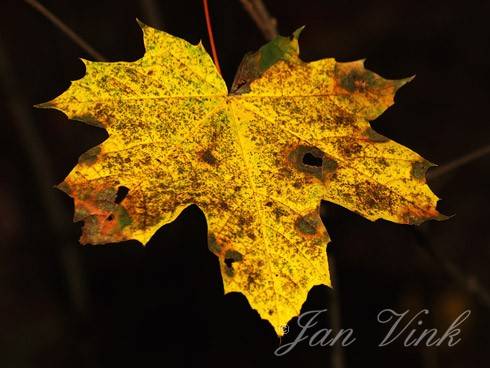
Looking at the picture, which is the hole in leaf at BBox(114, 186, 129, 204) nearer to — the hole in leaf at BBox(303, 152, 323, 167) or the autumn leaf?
the autumn leaf

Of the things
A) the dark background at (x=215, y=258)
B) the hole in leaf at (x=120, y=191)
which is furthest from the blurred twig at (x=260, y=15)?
the dark background at (x=215, y=258)

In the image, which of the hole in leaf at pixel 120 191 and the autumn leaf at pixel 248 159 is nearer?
the autumn leaf at pixel 248 159

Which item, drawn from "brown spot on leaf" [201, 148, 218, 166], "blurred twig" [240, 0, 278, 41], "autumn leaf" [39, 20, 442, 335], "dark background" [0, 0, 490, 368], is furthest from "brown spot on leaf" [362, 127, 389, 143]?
"dark background" [0, 0, 490, 368]

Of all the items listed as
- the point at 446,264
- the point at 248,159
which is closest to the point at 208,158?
the point at 248,159

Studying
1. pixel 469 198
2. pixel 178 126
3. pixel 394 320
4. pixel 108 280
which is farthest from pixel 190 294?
pixel 178 126

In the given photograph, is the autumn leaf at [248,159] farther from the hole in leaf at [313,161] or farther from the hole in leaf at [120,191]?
the hole in leaf at [120,191]

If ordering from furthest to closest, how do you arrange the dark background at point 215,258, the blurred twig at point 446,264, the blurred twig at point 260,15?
the dark background at point 215,258, the blurred twig at point 446,264, the blurred twig at point 260,15

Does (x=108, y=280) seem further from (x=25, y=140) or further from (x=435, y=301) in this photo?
(x=435, y=301)
